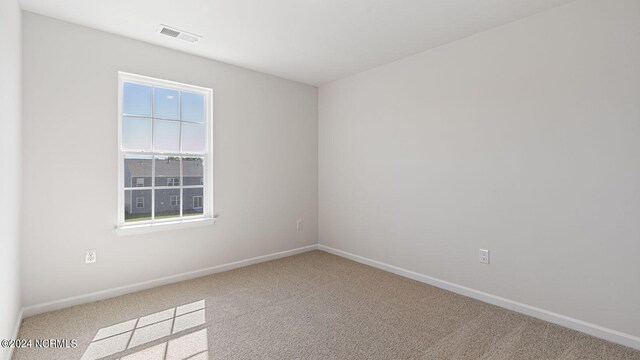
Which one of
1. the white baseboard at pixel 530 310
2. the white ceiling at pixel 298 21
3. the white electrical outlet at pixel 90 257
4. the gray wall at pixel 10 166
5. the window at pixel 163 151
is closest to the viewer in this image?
the gray wall at pixel 10 166

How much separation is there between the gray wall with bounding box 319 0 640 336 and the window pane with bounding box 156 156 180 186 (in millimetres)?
2290

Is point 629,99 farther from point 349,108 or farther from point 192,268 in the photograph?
point 192,268

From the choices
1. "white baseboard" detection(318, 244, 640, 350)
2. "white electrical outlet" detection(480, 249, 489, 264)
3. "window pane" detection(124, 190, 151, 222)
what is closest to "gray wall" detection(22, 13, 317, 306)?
"window pane" detection(124, 190, 151, 222)

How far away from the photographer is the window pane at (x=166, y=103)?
322 cm

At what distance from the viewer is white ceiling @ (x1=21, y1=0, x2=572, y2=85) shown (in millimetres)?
2379

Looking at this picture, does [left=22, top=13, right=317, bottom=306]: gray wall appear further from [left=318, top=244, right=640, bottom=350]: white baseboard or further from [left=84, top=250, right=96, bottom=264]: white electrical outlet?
[left=318, top=244, right=640, bottom=350]: white baseboard

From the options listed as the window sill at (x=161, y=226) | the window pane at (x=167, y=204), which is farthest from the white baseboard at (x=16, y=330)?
the window pane at (x=167, y=204)

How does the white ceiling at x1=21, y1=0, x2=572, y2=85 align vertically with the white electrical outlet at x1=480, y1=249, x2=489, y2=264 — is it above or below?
above

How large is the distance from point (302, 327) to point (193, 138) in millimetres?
2371

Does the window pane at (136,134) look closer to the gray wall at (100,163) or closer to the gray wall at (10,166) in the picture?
the gray wall at (100,163)

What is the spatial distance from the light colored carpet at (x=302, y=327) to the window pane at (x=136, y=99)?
182cm

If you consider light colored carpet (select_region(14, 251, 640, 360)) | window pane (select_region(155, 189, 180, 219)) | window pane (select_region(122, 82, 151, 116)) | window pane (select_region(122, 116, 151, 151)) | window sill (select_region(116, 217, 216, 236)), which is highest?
window pane (select_region(122, 82, 151, 116))

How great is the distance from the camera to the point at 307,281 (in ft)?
10.9

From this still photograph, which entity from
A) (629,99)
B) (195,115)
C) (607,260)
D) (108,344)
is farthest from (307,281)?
(629,99)
